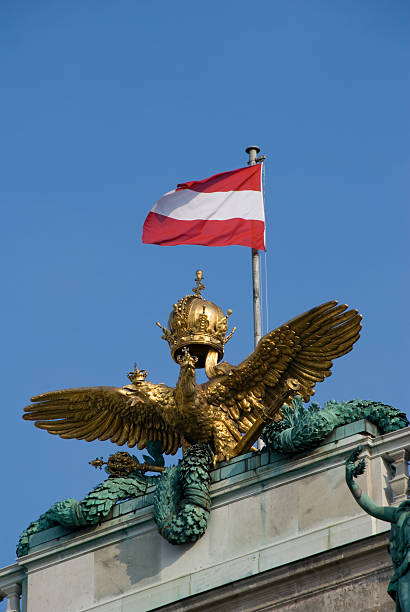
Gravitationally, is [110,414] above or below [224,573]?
above

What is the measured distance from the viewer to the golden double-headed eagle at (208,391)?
41.3 m

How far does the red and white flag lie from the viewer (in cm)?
4609

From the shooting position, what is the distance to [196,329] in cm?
4328

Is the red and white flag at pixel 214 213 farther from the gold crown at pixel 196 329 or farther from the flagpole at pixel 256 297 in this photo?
the gold crown at pixel 196 329

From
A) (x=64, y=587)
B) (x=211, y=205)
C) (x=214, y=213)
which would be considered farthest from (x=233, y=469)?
(x=211, y=205)

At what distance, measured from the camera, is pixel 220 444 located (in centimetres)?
4153

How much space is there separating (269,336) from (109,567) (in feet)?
14.4

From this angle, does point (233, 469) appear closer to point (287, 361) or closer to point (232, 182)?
point (287, 361)

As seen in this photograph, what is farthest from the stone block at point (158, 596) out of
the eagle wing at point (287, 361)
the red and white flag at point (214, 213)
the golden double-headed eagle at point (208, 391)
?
the red and white flag at point (214, 213)

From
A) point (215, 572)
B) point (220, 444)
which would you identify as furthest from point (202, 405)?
point (215, 572)

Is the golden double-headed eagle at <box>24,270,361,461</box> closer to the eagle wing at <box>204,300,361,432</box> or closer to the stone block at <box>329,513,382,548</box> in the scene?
the eagle wing at <box>204,300,361,432</box>

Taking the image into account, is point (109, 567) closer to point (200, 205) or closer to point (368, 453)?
point (368, 453)

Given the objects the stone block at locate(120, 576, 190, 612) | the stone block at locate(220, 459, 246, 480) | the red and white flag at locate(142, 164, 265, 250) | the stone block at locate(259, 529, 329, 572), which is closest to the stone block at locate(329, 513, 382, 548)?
the stone block at locate(259, 529, 329, 572)

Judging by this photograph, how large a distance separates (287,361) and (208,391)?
4.79 ft
